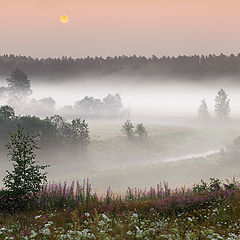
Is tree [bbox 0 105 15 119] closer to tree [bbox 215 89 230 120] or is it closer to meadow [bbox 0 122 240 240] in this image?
meadow [bbox 0 122 240 240]

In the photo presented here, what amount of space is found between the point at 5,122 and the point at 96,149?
23.1 m

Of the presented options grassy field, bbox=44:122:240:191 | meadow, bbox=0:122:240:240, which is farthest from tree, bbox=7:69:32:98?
meadow, bbox=0:122:240:240

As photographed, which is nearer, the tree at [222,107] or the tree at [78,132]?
the tree at [78,132]

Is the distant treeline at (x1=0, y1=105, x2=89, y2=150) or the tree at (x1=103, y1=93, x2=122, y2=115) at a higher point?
the tree at (x1=103, y1=93, x2=122, y2=115)

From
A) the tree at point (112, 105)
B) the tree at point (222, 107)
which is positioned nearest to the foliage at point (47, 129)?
the tree at point (222, 107)

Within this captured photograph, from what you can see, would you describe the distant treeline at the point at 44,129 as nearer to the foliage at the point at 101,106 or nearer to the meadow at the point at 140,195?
the meadow at the point at 140,195

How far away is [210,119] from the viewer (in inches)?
4847

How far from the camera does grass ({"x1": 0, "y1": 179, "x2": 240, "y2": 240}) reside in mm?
8227

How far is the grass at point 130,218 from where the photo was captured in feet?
27.0

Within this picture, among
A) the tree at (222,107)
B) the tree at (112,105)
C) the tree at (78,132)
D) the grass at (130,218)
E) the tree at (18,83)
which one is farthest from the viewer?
the tree at (112,105)

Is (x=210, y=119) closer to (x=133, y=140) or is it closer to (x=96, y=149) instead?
(x=133, y=140)

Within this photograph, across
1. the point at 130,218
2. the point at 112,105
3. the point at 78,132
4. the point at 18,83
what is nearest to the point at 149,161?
the point at 78,132

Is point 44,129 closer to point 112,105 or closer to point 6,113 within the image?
point 6,113

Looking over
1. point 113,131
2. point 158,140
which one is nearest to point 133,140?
point 158,140
